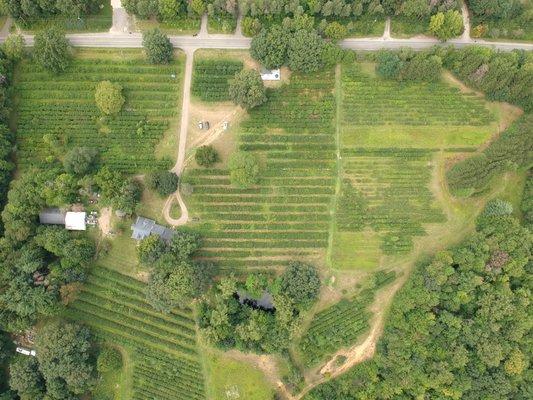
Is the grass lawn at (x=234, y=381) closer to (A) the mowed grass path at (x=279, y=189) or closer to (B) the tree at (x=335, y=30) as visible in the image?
(A) the mowed grass path at (x=279, y=189)

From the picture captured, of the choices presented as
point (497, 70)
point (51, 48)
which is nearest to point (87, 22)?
point (51, 48)

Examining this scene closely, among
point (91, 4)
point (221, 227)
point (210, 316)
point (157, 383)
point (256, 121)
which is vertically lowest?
point (157, 383)

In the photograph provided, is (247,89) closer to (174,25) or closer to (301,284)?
(174,25)

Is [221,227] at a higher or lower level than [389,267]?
higher

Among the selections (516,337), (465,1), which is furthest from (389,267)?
(465,1)

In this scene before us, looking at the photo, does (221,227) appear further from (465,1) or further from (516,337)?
(465,1)

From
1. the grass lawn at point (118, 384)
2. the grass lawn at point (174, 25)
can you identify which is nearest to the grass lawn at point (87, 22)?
the grass lawn at point (174, 25)
